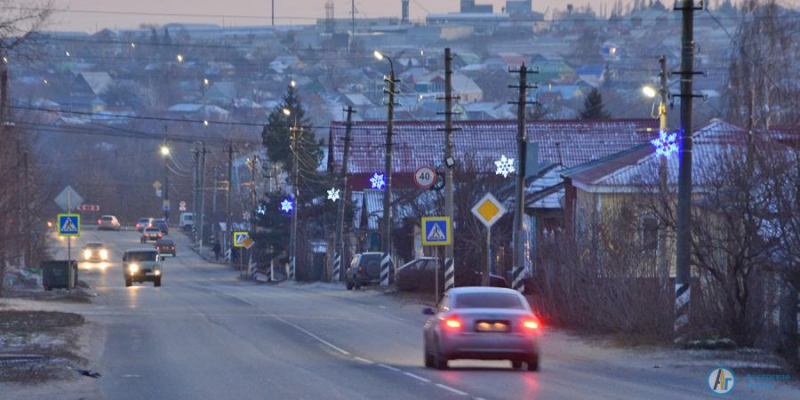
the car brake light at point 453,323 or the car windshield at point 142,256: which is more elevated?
the car windshield at point 142,256

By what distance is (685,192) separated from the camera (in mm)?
25938

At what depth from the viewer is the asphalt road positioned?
62.6 feet

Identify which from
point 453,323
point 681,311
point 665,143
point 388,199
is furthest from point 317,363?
point 388,199

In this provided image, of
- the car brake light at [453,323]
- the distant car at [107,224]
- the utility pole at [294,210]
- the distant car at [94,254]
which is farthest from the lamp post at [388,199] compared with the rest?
the distant car at [107,224]

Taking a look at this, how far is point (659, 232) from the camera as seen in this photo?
1185 inches

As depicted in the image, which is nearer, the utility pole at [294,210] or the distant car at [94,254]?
the utility pole at [294,210]

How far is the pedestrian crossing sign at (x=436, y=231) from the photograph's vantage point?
3888cm

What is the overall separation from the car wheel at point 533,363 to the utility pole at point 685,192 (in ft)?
16.0

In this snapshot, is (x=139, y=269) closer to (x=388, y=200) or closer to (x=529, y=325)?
(x=388, y=200)

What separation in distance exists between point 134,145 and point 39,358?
140236 millimetres

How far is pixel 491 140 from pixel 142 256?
31074mm

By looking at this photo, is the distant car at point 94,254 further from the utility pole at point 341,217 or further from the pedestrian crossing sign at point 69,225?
the pedestrian crossing sign at point 69,225

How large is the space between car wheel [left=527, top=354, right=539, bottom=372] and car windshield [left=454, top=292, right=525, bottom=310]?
2.95ft

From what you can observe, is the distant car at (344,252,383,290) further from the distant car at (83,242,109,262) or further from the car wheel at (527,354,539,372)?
the distant car at (83,242,109,262)
